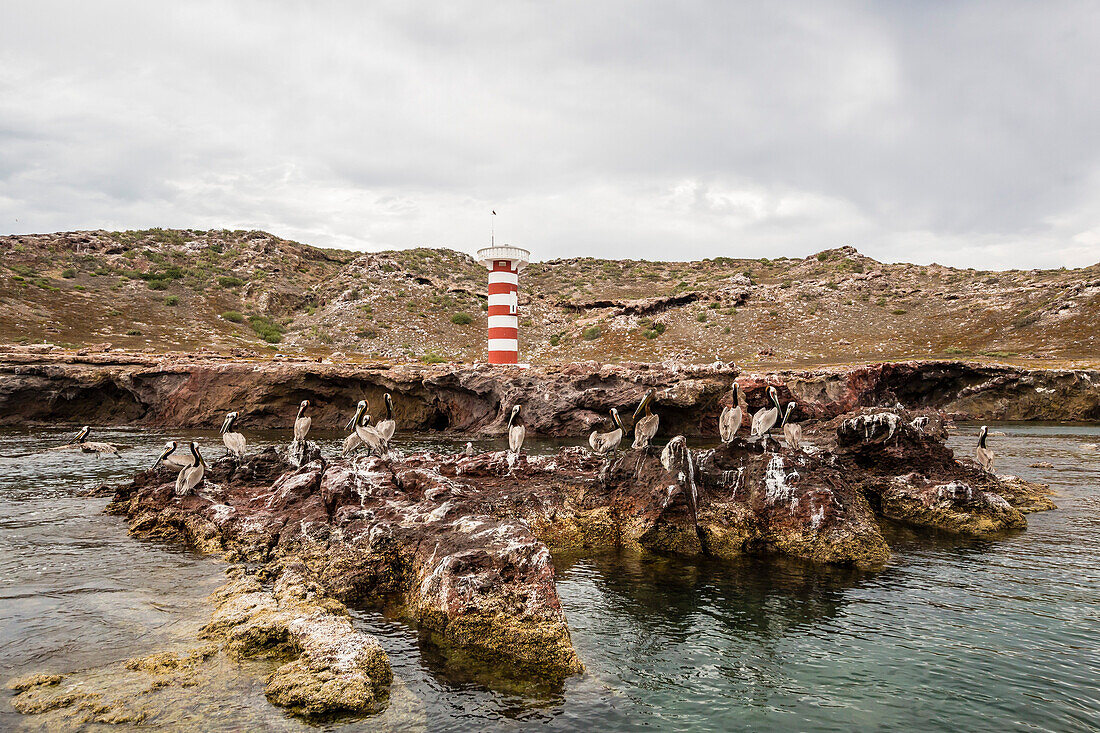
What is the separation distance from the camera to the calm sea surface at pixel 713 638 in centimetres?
560

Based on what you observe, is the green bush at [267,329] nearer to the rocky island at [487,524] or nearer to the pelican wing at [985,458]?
the rocky island at [487,524]

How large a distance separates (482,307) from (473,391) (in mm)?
38069

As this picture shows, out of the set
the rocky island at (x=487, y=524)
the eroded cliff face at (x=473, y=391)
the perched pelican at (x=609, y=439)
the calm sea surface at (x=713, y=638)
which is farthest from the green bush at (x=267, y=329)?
the perched pelican at (x=609, y=439)

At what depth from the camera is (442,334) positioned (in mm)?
58531

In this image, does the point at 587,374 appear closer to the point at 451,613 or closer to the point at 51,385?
the point at 451,613

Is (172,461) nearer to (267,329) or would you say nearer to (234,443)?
(234,443)

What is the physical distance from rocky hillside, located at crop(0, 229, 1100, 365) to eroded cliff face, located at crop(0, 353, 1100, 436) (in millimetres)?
7745

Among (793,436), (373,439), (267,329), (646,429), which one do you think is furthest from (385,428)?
(267,329)

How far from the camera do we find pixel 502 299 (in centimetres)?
3556

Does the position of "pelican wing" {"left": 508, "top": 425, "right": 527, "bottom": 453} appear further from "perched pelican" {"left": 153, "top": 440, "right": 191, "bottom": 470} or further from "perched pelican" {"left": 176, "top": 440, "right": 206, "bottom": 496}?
"perched pelican" {"left": 153, "top": 440, "right": 191, "bottom": 470}

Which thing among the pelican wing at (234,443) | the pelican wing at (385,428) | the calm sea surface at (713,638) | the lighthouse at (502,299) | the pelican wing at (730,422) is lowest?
the calm sea surface at (713,638)

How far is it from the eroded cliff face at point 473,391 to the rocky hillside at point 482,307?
7.75 metres

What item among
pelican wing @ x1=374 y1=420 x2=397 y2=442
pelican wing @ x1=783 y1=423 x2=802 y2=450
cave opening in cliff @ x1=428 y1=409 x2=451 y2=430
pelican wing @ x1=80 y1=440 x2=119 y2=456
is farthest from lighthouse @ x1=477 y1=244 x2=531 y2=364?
pelican wing @ x1=783 y1=423 x2=802 y2=450

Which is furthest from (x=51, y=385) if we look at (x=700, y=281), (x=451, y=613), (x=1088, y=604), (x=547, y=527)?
(x=700, y=281)
